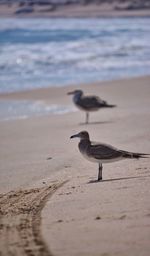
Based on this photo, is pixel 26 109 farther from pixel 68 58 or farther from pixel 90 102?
pixel 68 58

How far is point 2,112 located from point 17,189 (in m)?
6.99

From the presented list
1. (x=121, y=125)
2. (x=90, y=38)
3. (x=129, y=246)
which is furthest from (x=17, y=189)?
(x=90, y=38)

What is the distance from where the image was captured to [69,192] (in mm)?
7480

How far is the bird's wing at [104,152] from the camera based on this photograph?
8298mm

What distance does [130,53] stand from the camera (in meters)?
29.6

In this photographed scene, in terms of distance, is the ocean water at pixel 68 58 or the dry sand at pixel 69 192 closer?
the dry sand at pixel 69 192

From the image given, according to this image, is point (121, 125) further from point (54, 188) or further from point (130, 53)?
point (130, 53)

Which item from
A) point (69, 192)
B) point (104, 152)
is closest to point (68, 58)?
point (104, 152)

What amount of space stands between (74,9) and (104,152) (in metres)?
68.9

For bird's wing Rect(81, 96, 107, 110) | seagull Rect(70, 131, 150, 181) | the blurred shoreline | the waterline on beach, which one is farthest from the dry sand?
the blurred shoreline

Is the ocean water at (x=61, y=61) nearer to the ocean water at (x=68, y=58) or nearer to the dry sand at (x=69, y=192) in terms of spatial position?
the ocean water at (x=68, y=58)

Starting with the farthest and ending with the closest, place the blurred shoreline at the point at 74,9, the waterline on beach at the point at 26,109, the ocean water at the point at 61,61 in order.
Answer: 1. the blurred shoreline at the point at 74,9
2. the ocean water at the point at 61,61
3. the waterline on beach at the point at 26,109

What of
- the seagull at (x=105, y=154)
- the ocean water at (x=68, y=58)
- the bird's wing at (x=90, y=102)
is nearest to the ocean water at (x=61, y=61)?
the ocean water at (x=68, y=58)

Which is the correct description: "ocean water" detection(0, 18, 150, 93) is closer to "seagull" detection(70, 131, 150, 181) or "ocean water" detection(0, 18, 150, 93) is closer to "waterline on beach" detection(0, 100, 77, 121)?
"waterline on beach" detection(0, 100, 77, 121)
